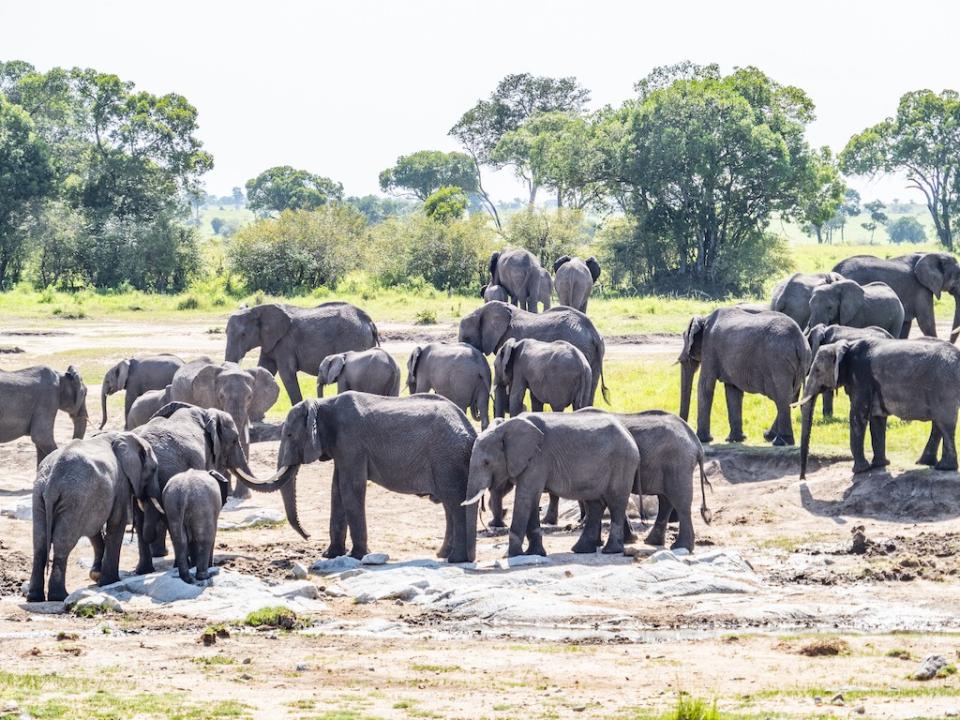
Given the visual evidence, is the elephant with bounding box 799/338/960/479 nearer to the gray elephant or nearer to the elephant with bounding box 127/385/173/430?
the gray elephant

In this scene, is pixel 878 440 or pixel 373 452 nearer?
pixel 373 452

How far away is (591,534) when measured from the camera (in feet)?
59.4

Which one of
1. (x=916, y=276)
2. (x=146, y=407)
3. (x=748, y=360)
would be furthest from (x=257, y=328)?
(x=916, y=276)

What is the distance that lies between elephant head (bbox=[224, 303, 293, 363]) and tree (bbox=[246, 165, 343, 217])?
88.2 meters

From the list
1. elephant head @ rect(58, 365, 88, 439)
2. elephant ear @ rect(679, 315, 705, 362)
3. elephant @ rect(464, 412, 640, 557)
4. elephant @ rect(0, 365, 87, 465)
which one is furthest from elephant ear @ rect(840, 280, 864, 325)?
elephant @ rect(0, 365, 87, 465)

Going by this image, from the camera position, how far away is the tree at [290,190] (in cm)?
11869

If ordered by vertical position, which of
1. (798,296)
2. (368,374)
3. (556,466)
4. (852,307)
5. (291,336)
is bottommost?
(556,466)

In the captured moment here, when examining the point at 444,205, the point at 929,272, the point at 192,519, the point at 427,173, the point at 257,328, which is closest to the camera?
the point at 192,519

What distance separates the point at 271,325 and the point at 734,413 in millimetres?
8568

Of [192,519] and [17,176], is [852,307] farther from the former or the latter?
[17,176]

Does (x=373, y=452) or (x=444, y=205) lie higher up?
(x=444, y=205)

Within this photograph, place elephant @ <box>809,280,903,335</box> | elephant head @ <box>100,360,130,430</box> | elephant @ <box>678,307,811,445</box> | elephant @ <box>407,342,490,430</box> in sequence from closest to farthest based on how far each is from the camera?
elephant @ <box>678,307,811,445</box> < elephant @ <box>407,342,490,430</box> < elephant head @ <box>100,360,130,430</box> < elephant @ <box>809,280,903,335</box>

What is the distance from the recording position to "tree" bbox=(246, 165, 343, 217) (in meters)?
119

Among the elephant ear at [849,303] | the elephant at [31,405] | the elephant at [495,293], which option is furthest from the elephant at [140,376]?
the elephant at [495,293]
